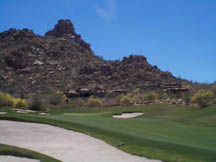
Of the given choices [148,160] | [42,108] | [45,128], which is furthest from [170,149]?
[42,108]

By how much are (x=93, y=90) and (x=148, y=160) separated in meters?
61.2

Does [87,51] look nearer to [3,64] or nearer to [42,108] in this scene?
[3,64]

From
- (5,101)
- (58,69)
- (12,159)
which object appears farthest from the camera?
(58,69)

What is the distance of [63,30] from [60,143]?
108417 millimetres

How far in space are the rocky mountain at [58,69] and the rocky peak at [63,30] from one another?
51.4 feet

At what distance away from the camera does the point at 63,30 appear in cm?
11900

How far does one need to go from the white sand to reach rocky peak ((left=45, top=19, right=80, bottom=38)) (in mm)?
100423

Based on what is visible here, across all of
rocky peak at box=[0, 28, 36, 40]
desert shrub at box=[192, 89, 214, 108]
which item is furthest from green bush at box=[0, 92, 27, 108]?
rocky peak at box=[0, 28, 36, 40]

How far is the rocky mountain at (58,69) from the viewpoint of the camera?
73.5 m

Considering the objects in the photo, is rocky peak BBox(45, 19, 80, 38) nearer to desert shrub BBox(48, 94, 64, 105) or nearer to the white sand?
desert shrub BBox(48, 94, 64, 105)

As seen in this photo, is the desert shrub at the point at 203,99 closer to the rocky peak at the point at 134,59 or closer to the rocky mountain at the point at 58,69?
the rocky mountain at the point at 58,69

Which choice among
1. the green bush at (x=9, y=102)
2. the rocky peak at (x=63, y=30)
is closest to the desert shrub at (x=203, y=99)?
the green bush at (x=9, y=102)

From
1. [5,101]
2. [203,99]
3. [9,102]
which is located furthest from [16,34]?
[203,99]

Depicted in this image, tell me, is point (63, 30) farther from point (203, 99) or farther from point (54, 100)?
point (203, 99)
